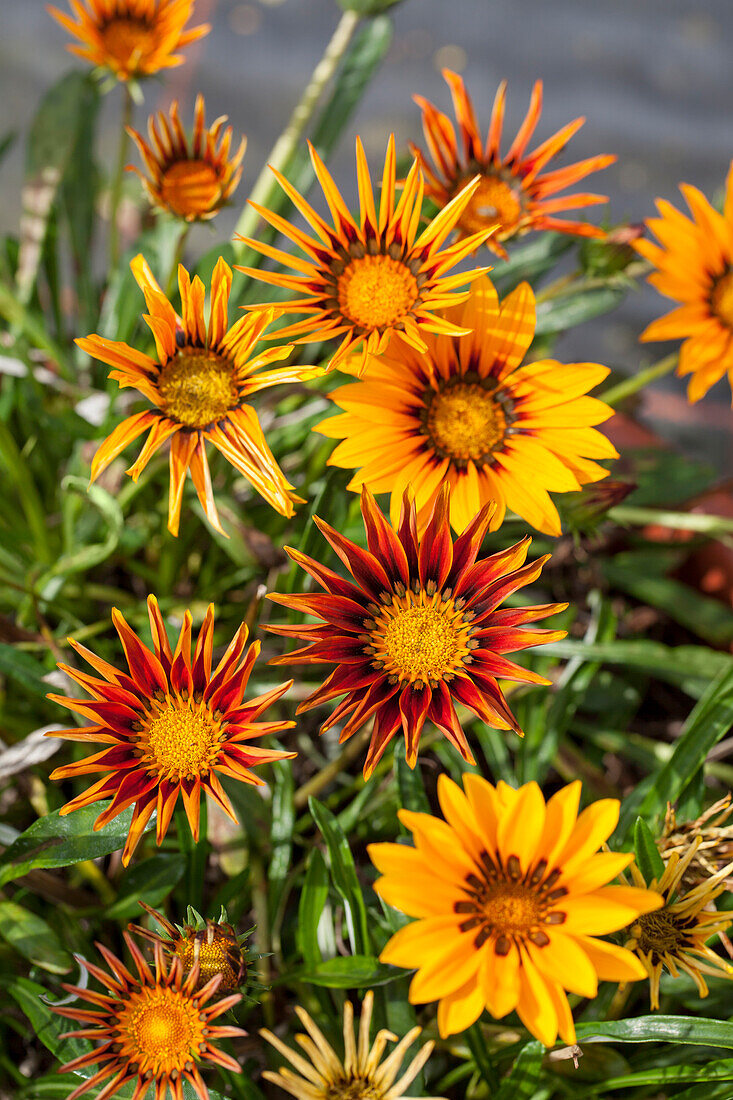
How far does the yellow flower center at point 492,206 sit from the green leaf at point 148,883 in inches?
26.1

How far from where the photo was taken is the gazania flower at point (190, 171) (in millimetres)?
844

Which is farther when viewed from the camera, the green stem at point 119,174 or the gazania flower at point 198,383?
the green stem at point 119,174

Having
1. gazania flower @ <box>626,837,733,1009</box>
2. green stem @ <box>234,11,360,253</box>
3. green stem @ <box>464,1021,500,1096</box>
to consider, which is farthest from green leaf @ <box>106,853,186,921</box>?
green stem @ <box>234,11,360,253</box>

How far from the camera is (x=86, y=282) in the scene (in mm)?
1304

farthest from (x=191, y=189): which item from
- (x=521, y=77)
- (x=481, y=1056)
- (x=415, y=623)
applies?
(x=521, y=77)

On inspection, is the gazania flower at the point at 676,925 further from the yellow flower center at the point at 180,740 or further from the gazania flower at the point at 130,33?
the gazania flower at the point at 130,33

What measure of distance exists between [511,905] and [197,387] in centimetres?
45

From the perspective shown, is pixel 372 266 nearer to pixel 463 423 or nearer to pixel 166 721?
pixel 463 423

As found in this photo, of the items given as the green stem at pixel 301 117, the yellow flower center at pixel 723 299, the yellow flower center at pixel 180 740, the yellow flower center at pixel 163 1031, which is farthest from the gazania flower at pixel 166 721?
the yellow flower center at pixel 723 299

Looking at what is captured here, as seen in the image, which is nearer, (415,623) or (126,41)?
(415,623)

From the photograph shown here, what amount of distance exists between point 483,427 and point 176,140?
16.5 inches

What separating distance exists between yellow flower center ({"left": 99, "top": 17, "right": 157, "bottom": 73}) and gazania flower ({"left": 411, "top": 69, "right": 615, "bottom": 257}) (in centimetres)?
30

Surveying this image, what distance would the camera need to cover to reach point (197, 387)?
28.5 inches

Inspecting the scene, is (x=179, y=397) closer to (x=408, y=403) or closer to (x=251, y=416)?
(x=251, y=416)
